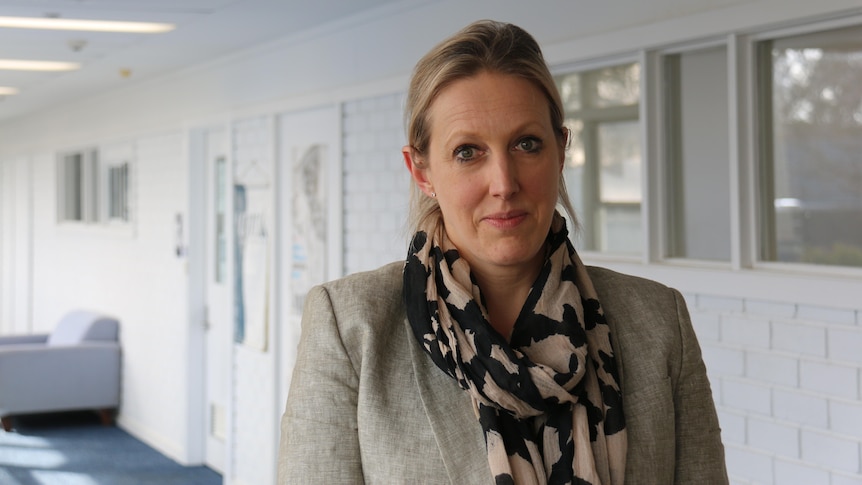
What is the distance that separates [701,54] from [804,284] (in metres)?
0.90

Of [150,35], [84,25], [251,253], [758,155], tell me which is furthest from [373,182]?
[758,155]

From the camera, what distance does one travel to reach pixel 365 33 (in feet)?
16.3

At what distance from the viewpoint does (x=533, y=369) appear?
4.41 ft

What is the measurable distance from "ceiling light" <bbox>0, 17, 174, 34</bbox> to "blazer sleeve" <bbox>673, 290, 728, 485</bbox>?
14.7 ft

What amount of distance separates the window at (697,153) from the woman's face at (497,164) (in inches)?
80.6

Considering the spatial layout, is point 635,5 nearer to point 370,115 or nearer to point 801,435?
point 801,435

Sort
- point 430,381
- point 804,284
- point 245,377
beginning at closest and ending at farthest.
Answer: point 430,381, point 804,284, point 245,377

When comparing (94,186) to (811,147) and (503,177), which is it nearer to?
(811,147)

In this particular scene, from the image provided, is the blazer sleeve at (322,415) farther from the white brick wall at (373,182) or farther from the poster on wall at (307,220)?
the poster on wall at (307,220)

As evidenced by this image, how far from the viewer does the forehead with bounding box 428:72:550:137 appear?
134 centimetres

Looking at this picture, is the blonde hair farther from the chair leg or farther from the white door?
the chair leg

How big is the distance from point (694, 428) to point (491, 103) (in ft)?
1.85

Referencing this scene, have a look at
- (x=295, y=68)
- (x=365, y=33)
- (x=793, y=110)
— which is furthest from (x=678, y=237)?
(x=295, y=68)

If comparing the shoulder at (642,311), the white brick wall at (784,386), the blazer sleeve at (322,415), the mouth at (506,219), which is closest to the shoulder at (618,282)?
the shoulder at (642,311)
